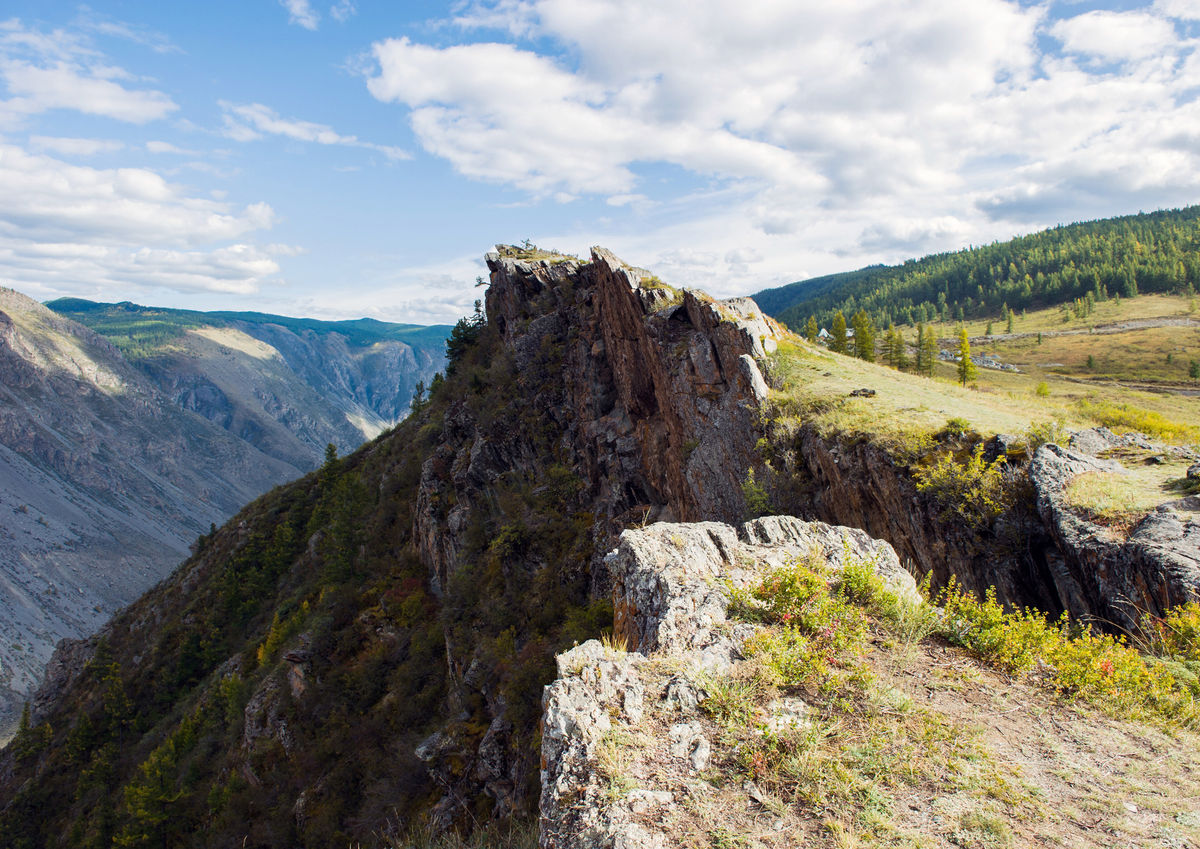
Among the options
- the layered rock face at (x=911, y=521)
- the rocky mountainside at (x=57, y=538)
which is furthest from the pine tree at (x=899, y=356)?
the rocky mountainside at (x=57, y=538)

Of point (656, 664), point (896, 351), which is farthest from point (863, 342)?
Answer: point (656, 664)

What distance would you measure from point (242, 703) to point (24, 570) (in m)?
152

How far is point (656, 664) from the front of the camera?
7.79 m

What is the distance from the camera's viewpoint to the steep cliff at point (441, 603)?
2322 centimetres

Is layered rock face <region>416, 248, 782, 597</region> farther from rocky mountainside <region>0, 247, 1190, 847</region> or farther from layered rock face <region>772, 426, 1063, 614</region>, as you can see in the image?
layered rock face <region>772, 426, 1063, 614</region>

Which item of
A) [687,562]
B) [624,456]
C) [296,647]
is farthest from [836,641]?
[296,647]

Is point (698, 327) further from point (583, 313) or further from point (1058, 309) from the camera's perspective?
point (1058, 309)

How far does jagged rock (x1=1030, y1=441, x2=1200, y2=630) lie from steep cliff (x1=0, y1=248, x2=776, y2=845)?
10.2m

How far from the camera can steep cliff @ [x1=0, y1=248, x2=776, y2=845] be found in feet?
76.2

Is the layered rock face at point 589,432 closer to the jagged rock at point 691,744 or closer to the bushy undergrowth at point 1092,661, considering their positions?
the jagged rock at point 691,744

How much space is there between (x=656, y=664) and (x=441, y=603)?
30.8m

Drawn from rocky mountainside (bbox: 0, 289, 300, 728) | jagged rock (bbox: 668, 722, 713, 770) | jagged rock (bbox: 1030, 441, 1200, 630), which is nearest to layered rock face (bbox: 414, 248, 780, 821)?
jagged rock (bbox: 1030, 441, 1200, 630)

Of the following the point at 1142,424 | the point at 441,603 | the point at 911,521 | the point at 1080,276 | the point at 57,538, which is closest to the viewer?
the point at 911,521

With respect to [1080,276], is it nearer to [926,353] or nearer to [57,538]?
[926,353]
